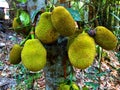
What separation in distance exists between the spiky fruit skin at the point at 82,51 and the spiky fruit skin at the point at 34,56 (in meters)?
0.08

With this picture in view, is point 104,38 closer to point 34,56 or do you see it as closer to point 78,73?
point 34,56

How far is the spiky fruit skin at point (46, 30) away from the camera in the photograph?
73cm

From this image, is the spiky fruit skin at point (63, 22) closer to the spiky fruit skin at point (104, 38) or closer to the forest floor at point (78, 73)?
the spiky fruit skin at point (104, 38)

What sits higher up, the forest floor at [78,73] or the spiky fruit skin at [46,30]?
the spiky fruit skin at [46,30]

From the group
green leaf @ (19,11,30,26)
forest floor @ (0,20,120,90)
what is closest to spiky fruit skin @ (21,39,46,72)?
green leaf @ (19,11,30,26)

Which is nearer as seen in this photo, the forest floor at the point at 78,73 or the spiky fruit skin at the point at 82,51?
the spiky fruit skin at the point at 82,51

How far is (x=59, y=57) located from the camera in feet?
2.82

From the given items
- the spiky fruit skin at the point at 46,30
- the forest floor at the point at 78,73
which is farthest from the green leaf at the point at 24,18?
the forest floor at the point at 78,73

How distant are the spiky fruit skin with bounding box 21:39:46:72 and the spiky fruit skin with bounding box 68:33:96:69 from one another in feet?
0.28

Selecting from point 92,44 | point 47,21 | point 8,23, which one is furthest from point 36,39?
point 8,23

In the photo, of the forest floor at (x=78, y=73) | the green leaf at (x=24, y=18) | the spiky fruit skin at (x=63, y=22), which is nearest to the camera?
the spiky fruit skin at (x=63, y=22)

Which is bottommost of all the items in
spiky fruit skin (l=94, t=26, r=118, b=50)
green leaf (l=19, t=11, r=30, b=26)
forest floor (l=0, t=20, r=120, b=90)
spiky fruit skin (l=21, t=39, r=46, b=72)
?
forest floor (l=0, t=20, r=120, b=90)

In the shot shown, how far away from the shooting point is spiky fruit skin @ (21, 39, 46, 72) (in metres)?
0.71

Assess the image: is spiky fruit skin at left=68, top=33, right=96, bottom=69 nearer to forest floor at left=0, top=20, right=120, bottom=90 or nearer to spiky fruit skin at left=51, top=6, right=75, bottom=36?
spiky fruit skin at left=51, top=6, right=75, bottom=36
